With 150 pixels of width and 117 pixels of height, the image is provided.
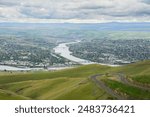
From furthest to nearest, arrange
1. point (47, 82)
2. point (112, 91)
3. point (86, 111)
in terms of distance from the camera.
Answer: point (47, 82)
point (112, 91)
point (86, 111)

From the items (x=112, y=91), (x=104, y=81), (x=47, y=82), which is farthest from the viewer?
(x=47, y=82)

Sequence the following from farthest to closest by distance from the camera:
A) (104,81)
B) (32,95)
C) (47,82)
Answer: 1. (47,82)
2. (32,95)
3. (104,81)

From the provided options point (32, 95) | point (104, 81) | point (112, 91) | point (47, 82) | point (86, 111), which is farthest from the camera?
point (47, 82)

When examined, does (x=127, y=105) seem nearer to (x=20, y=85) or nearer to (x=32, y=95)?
(x=32, y=95)

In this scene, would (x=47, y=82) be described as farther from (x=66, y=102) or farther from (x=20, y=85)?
(x=66, y=102)

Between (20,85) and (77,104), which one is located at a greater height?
(77,104)

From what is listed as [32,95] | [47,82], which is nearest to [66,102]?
[32,95]

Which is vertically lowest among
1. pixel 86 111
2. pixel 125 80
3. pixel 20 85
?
pixel 20 85

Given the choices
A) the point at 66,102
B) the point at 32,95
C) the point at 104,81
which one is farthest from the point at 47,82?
the point at 66,102

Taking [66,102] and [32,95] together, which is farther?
[32,95]
